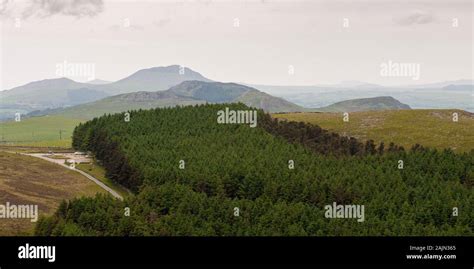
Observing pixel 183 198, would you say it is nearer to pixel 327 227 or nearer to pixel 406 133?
pixel 327 227

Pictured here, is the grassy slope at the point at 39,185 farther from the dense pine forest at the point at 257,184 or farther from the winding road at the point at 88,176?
the dense pine forest at the point at 257,184
